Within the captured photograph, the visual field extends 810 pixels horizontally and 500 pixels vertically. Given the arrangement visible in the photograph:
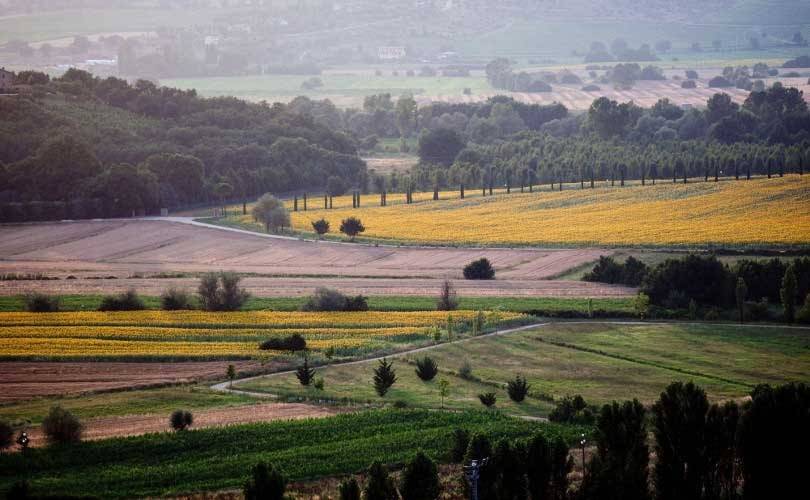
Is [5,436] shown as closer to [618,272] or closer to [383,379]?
[383,379]

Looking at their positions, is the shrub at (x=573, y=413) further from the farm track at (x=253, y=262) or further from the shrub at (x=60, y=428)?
the farm track at (x=253, y=262)

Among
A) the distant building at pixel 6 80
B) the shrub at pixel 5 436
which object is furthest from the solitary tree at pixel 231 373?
the distant building at pixel 6 80

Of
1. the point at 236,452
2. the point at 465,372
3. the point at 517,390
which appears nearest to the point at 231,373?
the point at 465,372

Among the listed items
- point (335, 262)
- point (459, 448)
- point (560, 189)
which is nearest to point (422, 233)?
point (335, 262)

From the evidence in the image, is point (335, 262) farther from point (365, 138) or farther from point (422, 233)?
point (365, 138)

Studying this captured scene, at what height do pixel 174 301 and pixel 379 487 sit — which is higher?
pixel 174 301

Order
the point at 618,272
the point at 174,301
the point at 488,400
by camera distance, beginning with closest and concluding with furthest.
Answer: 1. the point at 488,400
2. the point at 174,301
3. the point at 618,272

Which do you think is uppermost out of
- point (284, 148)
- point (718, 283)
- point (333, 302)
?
point (284, 148)
